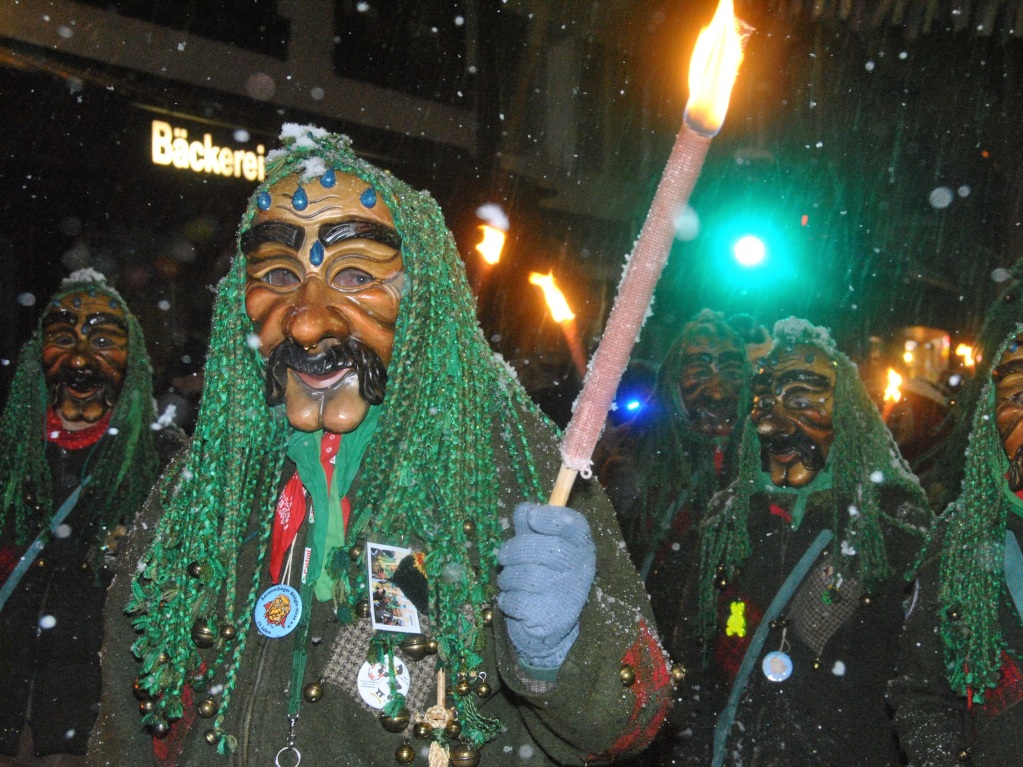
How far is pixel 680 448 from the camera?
639cm

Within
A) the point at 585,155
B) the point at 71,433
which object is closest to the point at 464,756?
the point at 71,433

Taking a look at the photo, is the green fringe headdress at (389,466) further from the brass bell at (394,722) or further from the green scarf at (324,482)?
the brass bell at (394,722)

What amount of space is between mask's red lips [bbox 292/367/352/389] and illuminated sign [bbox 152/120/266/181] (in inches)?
295

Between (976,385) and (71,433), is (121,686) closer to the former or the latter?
(71,433)

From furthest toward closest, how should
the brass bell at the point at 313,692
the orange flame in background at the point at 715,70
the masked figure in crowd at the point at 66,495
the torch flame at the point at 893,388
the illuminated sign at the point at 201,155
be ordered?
the torch flame at the point at 893,388
the illuminated sign at the point at 201,155
the masked figure in crowd at the point at 66,495
the brass bell at the point at 313,692
the orange flame in background at the point at 715,70

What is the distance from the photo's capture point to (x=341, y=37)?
12508 millimetres

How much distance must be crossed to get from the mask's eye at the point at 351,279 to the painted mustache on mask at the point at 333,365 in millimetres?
171

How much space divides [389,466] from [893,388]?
11.4 m

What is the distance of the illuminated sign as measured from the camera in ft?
32.3

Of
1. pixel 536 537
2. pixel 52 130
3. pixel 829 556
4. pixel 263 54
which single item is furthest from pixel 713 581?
pixel 263 54

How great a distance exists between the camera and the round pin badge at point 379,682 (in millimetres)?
2225

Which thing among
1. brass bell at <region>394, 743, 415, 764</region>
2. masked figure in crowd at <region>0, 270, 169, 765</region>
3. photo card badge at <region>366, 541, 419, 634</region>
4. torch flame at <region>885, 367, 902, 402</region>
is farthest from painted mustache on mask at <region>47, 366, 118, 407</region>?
torch flame at <region>885, 367, 902, 402</region>

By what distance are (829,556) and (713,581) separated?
2.34ft

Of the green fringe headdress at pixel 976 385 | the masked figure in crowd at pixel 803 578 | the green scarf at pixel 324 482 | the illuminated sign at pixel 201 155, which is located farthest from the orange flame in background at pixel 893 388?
the green scarf at pixel 324 482
